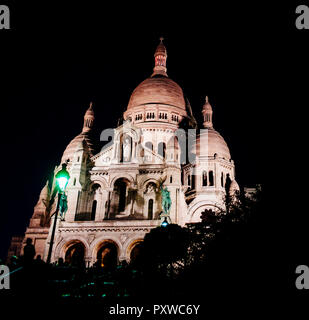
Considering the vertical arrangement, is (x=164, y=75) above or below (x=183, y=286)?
above

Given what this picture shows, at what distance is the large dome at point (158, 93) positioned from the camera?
165 ft

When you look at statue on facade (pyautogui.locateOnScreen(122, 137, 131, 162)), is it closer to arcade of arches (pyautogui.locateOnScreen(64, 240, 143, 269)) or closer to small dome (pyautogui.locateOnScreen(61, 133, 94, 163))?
arcade of arches (pyautogui.locateOnScreen(64, 240, 143, 269))

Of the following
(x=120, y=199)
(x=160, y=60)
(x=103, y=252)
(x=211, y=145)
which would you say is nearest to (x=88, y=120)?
(x=160, y=60)

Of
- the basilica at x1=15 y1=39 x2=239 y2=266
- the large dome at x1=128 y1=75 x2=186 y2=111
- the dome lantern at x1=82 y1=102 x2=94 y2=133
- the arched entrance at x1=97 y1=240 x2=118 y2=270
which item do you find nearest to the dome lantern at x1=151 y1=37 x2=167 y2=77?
the large dome at x1=128 y1=75 x2=186 y2=111

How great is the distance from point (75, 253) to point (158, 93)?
27.8m

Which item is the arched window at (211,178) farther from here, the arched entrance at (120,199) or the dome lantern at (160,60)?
the dome lantern at (160,60)

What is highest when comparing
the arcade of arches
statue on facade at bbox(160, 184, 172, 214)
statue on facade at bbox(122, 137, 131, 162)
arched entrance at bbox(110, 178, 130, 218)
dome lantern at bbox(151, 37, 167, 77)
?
dome lantern at bbox(151, 37, 167, 77)

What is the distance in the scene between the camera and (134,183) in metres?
32.8

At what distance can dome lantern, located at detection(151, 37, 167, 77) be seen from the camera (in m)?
58.3

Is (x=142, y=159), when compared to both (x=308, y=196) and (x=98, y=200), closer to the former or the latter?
(x=98, y=200)

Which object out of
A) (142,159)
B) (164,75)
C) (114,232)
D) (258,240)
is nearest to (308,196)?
(258,240)

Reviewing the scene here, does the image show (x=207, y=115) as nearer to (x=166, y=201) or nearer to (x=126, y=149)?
(x=126, y=149)
